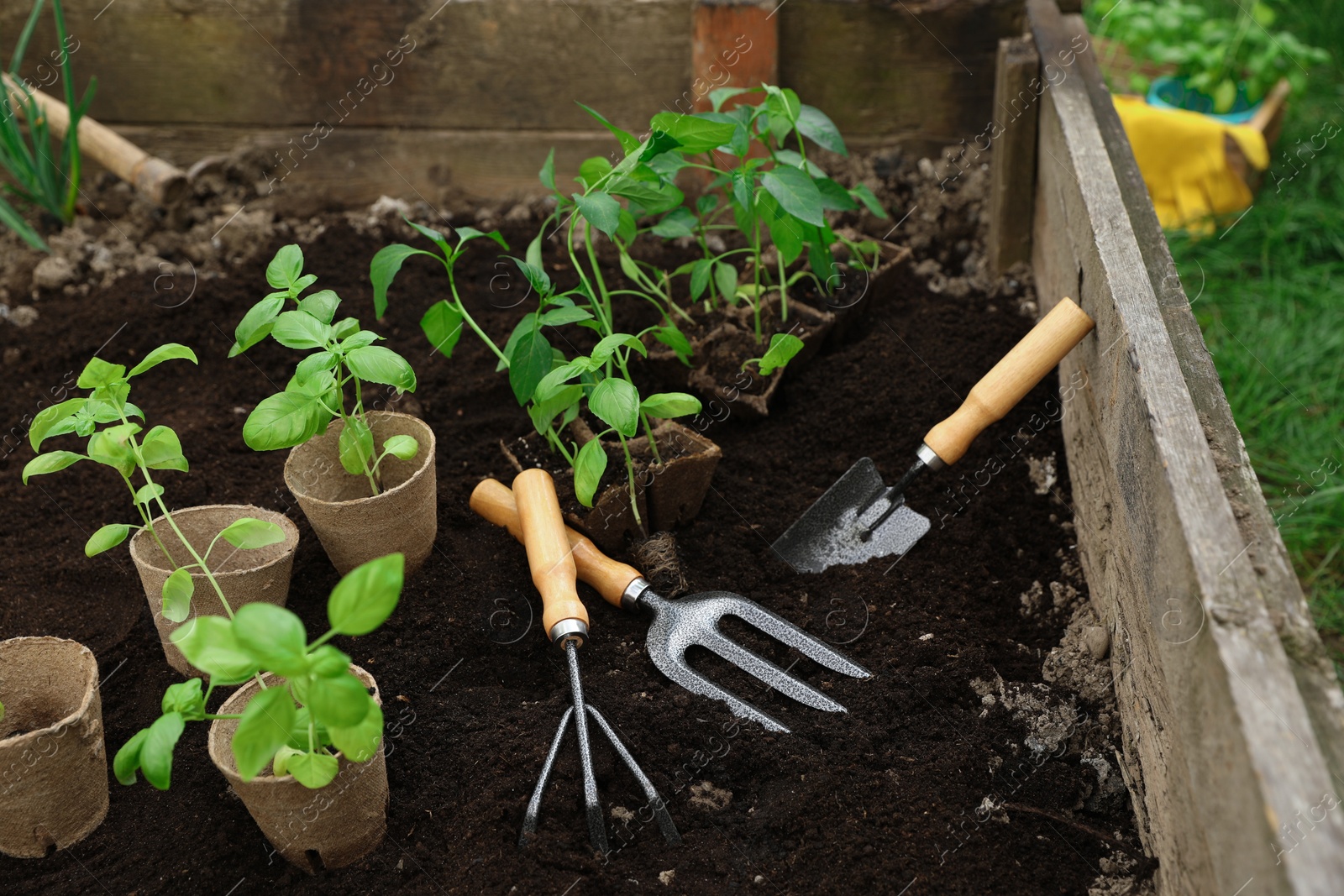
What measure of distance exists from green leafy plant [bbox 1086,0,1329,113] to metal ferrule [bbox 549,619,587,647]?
311cm

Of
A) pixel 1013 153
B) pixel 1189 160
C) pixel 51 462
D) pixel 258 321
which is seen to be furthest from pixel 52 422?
pixel 1189 160

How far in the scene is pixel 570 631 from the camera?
5.68 ft

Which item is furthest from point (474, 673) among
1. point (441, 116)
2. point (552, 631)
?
point (441, 116)

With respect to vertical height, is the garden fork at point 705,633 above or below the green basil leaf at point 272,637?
below

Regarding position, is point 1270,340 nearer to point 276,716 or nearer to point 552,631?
point 552,631

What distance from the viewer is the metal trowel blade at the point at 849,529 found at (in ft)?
6.82

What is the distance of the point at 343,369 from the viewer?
7.97 feet

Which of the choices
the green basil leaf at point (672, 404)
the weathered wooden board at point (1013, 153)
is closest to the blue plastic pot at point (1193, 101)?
the weathered wooden board at point (1013, 153)

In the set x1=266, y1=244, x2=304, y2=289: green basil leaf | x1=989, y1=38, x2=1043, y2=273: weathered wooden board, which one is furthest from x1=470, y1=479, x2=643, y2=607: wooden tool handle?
x1=989, y1=38, x2=1043, y2=273: weathered wooden board

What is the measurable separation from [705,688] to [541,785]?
34 centimetres

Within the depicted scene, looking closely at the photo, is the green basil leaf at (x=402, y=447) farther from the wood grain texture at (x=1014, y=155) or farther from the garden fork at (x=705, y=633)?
the wood grain texture at (x=1014, y=155)

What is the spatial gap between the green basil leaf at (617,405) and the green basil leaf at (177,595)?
2.23ft

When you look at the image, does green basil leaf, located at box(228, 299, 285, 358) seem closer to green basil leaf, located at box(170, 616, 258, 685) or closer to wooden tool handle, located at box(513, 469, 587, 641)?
wooden tool handle, located at box(513, 469, 587, 641)

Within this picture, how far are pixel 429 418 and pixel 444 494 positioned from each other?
0.33m
